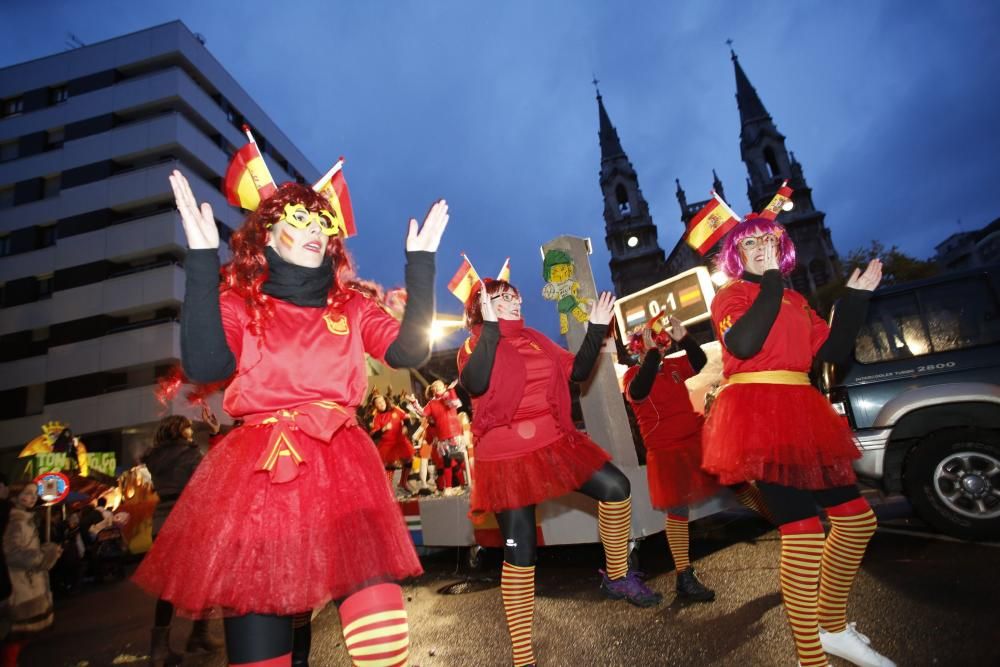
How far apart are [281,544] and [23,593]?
4.59m

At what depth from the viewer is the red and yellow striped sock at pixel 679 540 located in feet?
13.2

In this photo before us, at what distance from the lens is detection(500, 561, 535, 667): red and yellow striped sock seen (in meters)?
2.82

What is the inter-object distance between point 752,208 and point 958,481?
196 ft

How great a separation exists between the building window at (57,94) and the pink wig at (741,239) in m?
38.8

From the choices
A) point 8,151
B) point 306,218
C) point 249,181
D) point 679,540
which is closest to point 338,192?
point 249,181

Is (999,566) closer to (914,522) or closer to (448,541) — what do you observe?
(914,522)

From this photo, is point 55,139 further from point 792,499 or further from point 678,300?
point 792,499

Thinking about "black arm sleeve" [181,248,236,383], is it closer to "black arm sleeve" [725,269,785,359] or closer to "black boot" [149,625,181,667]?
"black arm sleeve" [725,269,785,359]

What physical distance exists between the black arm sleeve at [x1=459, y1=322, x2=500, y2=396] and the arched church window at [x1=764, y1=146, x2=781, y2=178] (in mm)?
59446

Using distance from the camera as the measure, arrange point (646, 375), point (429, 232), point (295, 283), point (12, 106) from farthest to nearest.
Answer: point (12, 106) → point (646, 375) → point (429, 232) → point (295, 283)

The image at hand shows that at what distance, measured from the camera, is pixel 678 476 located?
14.0 ft

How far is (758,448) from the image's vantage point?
2.53 metres

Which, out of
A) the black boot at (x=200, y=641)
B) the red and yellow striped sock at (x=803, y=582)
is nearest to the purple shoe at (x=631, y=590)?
the red and yellow striped sock at (x=803, y=582)

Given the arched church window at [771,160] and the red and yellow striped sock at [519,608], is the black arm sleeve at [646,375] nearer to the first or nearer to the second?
the red and yellow striped sock at [519,608]
